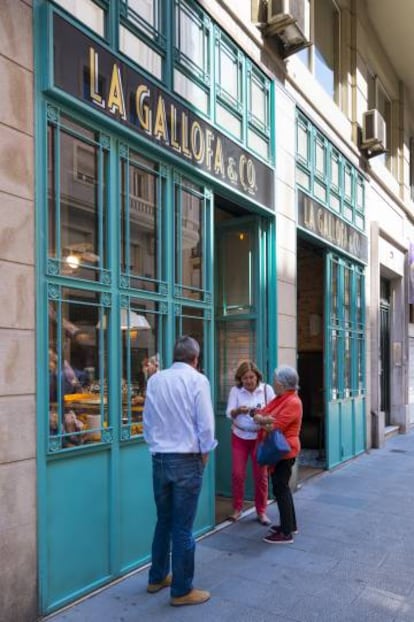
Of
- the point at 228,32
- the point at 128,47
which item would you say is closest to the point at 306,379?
the point at 228,32

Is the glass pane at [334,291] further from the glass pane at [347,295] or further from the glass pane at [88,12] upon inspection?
the glass pane at [88,12]

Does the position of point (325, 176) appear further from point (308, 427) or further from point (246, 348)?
point (308, 427)

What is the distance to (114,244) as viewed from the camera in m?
4.37

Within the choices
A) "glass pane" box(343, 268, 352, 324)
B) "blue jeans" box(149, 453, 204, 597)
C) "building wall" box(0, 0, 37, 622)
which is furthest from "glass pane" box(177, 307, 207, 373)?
"glass pane" box(343, 268, 352, 324)

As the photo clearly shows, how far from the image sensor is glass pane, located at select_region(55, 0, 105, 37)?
3.95 m

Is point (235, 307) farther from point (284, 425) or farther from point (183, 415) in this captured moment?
point (183, 415)

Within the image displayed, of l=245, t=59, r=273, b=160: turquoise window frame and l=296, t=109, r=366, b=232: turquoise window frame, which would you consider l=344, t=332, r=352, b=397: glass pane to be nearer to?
l=296, t=109, r=366, b=232: turquoise window frame

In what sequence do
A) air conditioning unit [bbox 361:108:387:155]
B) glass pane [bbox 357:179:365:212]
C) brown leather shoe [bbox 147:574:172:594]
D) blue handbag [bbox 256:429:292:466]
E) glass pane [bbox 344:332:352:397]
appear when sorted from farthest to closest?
1. glass pane [bbox 357:179:365:212]
2. air conditioning unit [bbox 361:108:387:155]
3. glass pane [bbox 344:332:352:397]
4. blue handbag [bbox 256:429:292:466]
5. brown leather shoe [bbox 147:574:172:594]

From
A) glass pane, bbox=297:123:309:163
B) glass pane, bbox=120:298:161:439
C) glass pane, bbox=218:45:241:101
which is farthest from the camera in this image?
glass pane, bbox=297:123:309:163

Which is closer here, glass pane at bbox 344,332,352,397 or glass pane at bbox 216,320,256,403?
glass pane at bbox 216,320,256,403

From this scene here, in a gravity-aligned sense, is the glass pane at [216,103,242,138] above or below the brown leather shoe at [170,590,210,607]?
above

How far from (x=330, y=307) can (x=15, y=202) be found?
618cm

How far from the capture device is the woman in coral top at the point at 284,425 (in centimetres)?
506

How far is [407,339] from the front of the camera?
13312mm
